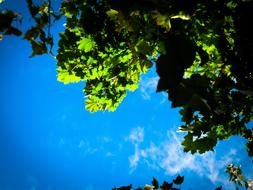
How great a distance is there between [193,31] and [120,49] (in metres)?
1.78

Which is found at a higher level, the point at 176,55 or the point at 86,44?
the point at 86,44

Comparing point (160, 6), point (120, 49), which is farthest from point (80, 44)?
point (160, 6)

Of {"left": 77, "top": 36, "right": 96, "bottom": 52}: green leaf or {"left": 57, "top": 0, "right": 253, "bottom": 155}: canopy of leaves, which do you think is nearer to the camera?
{"left": 57, "top": 0, "right": 253, "bottom": 155}: canopy of leaves

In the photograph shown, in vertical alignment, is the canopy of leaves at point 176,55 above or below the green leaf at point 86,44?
below

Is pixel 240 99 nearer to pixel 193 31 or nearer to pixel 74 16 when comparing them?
pixel 193 31

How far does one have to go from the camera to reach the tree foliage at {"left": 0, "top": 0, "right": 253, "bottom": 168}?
115 centimetres

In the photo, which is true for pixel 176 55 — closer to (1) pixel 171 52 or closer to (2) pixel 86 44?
(1) pixel 171 52

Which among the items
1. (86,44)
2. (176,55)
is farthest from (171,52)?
(86,44)

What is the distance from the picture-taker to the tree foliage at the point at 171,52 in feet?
3.76

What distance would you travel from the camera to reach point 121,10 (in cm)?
149

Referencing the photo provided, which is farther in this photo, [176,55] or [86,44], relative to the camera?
[86,44]

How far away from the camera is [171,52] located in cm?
110

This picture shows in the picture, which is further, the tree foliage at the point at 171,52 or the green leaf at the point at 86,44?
the green leaf at the point at 86,44

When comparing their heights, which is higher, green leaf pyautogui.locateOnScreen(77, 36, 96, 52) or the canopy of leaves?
green leaf pyautogui.locateOnScreen(77, 36, 96, 52)
